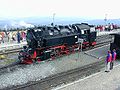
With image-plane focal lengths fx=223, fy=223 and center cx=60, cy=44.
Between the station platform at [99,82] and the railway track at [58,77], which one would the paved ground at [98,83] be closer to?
the station platform at [99,82]

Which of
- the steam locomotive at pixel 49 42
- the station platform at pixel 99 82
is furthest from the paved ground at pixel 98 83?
the steam locomotive at pixel 49 42

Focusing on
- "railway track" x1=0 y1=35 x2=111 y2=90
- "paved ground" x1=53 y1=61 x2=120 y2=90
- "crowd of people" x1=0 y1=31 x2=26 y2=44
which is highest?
"crowd of people" x1=0 y1=31 x2=26 y2=44

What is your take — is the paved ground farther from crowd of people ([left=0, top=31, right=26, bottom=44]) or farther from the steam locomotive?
crowd of people ([left=0, top=31, right=26, bottom=44])

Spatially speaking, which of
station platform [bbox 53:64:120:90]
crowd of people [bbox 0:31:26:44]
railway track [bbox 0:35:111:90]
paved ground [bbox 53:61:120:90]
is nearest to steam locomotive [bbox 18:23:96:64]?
railway track [bbox 0:35:111:90]

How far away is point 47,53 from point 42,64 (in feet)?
4.97

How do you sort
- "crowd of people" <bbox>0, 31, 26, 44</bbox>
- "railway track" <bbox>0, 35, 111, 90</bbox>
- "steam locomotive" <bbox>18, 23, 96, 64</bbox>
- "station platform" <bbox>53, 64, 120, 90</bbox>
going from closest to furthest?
"station platform" <bbox>53, 64, 120, 90</bbox> < "railway track" <bbox>0, 35, 111, 90</bbox> < "steam locomotive" <bbox>18, 23, 96, 64</bbox> < "crowd of people" <bbox>0, 31, 26, 44</bbox>

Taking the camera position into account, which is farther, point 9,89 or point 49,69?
point 49,69

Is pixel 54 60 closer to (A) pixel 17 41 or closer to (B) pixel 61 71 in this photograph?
(B) pixel 61 71

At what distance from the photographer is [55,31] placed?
22.5m

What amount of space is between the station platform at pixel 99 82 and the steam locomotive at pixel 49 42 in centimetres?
631

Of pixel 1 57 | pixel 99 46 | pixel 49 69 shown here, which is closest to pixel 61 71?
pixel 49 69

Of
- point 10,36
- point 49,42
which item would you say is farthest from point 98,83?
point 10,36

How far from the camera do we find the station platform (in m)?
14.0

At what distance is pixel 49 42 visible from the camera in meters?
21.5
